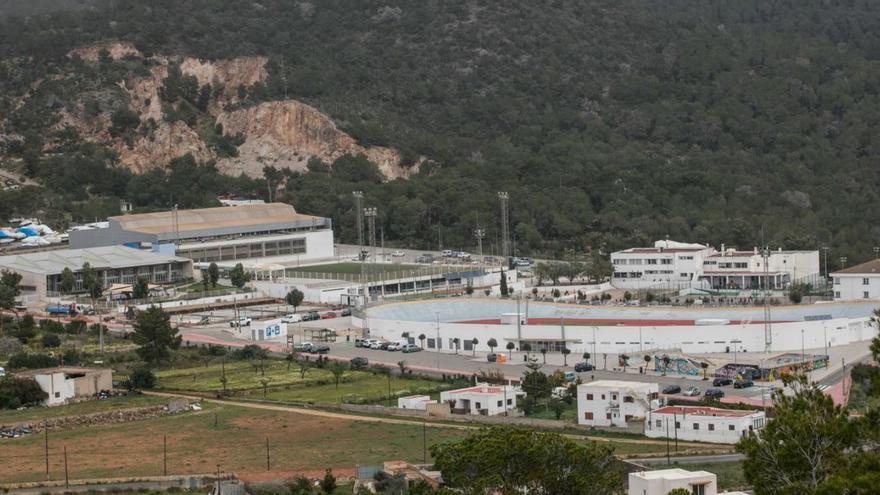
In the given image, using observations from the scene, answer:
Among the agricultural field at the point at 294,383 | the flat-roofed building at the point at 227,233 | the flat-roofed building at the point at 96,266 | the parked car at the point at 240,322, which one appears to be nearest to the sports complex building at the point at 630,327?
the parked car at the point at 240,322

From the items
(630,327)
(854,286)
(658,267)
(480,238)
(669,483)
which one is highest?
(480,238)

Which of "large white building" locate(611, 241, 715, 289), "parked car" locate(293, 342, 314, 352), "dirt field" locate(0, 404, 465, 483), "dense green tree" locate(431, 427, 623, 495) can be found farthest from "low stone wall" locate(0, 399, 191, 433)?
"large white building" locate(611, 241, 715, 289)

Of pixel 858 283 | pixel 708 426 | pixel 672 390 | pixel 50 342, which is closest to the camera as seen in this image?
pixel 708 426

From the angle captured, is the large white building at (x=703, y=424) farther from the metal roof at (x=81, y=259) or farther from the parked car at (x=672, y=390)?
the metal roof at (x=81, y=259)

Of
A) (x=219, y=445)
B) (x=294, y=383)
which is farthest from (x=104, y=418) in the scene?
(x=294, y=383)

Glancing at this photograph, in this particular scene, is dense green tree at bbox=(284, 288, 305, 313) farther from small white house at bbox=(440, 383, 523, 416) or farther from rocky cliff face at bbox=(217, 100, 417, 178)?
rocky cliff face at bbox=(217, 100, 417, 178)

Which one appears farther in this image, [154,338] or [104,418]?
[154,338]

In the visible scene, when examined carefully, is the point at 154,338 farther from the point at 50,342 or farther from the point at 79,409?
the point at 79,409
